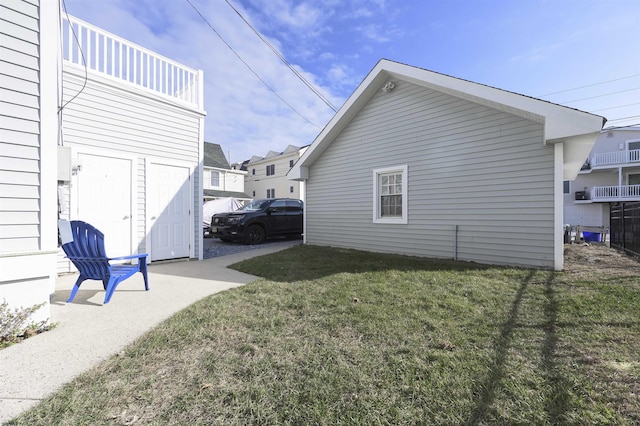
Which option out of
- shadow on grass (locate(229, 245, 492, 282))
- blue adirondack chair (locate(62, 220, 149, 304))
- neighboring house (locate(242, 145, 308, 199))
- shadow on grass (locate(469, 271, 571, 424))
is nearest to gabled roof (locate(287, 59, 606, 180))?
shadow on grass (locate(229, 245, 492, 282))

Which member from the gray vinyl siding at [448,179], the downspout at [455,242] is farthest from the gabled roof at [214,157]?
the downspout at [455,242]

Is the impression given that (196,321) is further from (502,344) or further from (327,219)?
(327,219)

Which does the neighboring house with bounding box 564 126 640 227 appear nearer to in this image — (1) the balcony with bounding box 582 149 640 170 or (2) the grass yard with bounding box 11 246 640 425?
(1) the balcony with bounding box 582 149 640 170

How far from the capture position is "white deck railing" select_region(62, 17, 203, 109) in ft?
16.8

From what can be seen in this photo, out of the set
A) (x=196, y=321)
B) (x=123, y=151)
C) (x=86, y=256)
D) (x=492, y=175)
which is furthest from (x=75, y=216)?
(x=492, y=175)

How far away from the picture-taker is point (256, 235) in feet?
33.5

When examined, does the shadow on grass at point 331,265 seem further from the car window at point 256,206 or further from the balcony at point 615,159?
the balcony at point 615,159

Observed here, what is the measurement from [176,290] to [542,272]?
619 cm

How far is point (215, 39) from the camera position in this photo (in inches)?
316

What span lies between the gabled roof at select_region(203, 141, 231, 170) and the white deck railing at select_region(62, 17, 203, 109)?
55.4ft

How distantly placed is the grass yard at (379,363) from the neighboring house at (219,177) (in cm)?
1958

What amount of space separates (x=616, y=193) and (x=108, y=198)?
2964 cm

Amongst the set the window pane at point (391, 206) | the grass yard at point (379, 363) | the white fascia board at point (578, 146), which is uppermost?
the white fascia board at point (578, 146)

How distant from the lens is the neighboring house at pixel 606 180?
19.7 meters
